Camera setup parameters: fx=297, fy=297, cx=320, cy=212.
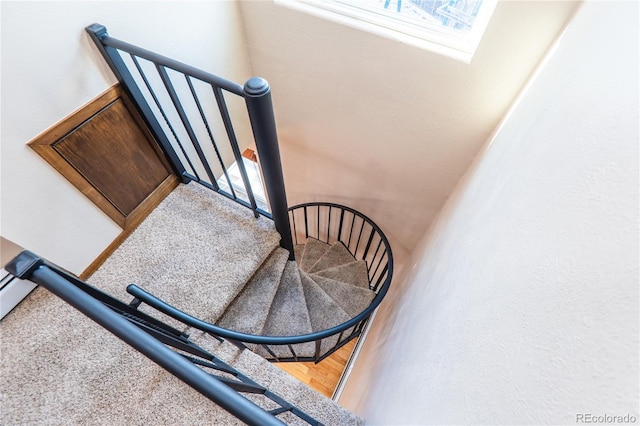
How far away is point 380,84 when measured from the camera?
1.87 metres

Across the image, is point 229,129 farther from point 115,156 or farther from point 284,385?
point 284,385

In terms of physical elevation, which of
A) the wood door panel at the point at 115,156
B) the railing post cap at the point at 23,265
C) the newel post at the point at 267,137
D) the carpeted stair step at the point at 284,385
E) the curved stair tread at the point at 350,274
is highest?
the curved stair tread at the point at 350,274

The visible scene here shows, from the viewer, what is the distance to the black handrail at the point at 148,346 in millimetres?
631

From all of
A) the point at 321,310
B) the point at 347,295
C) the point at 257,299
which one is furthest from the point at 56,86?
the point at 347,295

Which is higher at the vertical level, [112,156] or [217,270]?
[112,156]

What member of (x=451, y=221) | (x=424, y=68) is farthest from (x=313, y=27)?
(x=451, y=221)

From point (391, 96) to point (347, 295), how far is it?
5.77 feet

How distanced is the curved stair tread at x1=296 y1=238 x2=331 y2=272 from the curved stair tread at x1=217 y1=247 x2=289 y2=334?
4.84 feet

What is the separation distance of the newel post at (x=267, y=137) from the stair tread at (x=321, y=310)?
95 centimetres

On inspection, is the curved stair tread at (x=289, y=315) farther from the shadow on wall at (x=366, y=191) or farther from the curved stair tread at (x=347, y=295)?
the shadow on wall at (x=366, y=191)

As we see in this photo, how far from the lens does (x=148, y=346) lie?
0.67 meters

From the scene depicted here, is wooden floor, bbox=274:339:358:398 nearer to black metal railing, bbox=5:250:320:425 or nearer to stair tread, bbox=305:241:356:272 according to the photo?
stair tread, bbox=305:241:356:272

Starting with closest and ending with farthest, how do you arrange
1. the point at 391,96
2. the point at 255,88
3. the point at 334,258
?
1. the point at 255,88
2. the point at 391,96
3. the point at 334,258

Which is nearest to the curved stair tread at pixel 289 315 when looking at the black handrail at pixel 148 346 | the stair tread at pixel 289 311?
the stair tread at pixel 289 311
